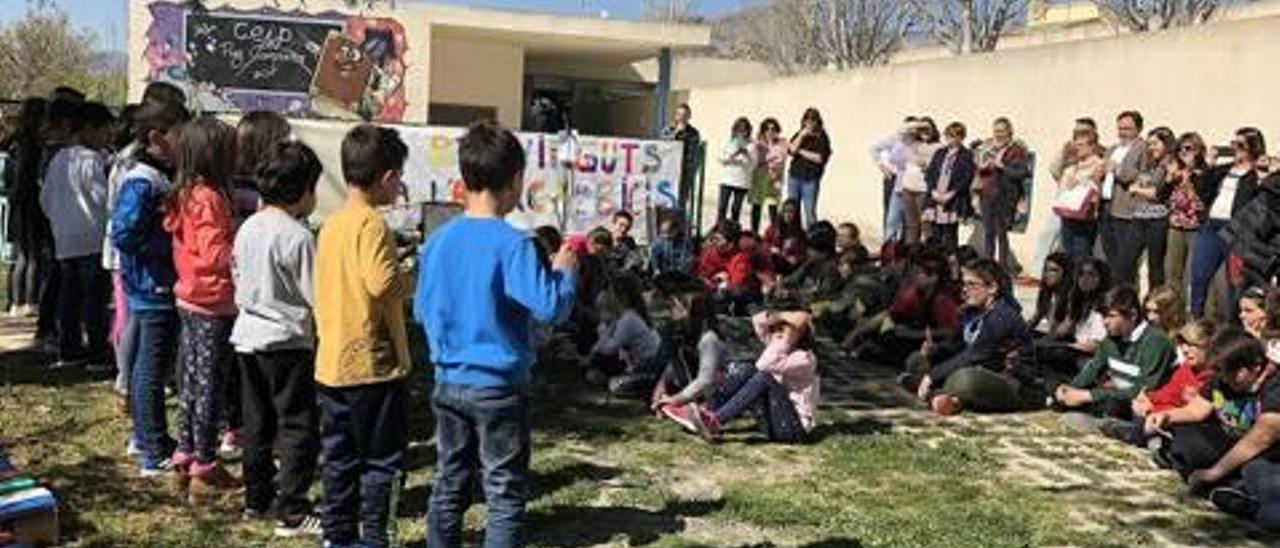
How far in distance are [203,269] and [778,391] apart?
313cm

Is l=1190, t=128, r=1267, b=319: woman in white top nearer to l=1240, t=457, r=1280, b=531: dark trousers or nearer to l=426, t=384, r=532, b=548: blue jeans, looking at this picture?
l=1240, t=457, r=1280, b=531: dark trousers

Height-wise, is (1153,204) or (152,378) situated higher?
(1153,204)

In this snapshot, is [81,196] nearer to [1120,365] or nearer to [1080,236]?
[1120,365]

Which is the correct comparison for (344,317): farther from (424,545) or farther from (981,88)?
(981,88)

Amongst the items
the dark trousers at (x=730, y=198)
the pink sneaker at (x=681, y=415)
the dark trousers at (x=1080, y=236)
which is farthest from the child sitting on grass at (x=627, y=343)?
the dark trousers at (x=730, y=198)

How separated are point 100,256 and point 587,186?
534 centimetres

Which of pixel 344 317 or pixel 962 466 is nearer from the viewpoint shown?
pixel 344 317

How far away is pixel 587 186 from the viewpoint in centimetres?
1205

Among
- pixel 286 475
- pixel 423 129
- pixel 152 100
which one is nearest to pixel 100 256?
pixel 152 100

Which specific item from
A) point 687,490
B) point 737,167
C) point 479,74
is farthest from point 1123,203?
point 479,74

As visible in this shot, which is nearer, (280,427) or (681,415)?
(280,427)

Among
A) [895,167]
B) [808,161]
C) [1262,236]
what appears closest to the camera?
[1262,236]

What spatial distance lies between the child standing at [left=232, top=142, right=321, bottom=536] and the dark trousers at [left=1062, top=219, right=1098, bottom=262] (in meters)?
7.80

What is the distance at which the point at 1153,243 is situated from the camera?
33.8ft
